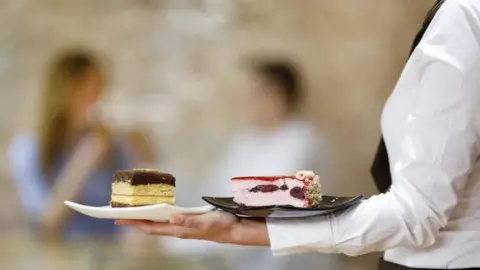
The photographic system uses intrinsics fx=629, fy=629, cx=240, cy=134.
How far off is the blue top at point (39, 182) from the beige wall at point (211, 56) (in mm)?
39

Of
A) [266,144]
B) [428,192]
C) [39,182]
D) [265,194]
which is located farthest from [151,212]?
[39,182]

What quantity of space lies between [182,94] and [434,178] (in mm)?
1221

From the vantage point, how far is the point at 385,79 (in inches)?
74.3

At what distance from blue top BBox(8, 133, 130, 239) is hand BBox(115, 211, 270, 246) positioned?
1.11 m

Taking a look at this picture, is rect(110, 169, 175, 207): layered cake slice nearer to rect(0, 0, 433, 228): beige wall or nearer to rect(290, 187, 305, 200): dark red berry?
rect(290, 187, 305, 200): dark red berry

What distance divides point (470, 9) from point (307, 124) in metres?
1.14

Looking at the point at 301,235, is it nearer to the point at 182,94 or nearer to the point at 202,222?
the point at 202,222

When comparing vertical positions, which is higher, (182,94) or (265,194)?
(182,94)

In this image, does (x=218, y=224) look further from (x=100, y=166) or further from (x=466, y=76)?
(x=100, y=166)

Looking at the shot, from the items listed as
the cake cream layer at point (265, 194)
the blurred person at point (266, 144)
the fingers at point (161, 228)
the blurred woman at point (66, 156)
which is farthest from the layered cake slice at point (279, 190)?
the blurred woman at point (66, 156)

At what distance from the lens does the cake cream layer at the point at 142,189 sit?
98 cm

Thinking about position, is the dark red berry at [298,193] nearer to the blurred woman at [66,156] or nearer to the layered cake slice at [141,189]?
the layered cake slice at [141,189]

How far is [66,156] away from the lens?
6.17 feet

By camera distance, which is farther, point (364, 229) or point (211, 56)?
point (211, 56)
